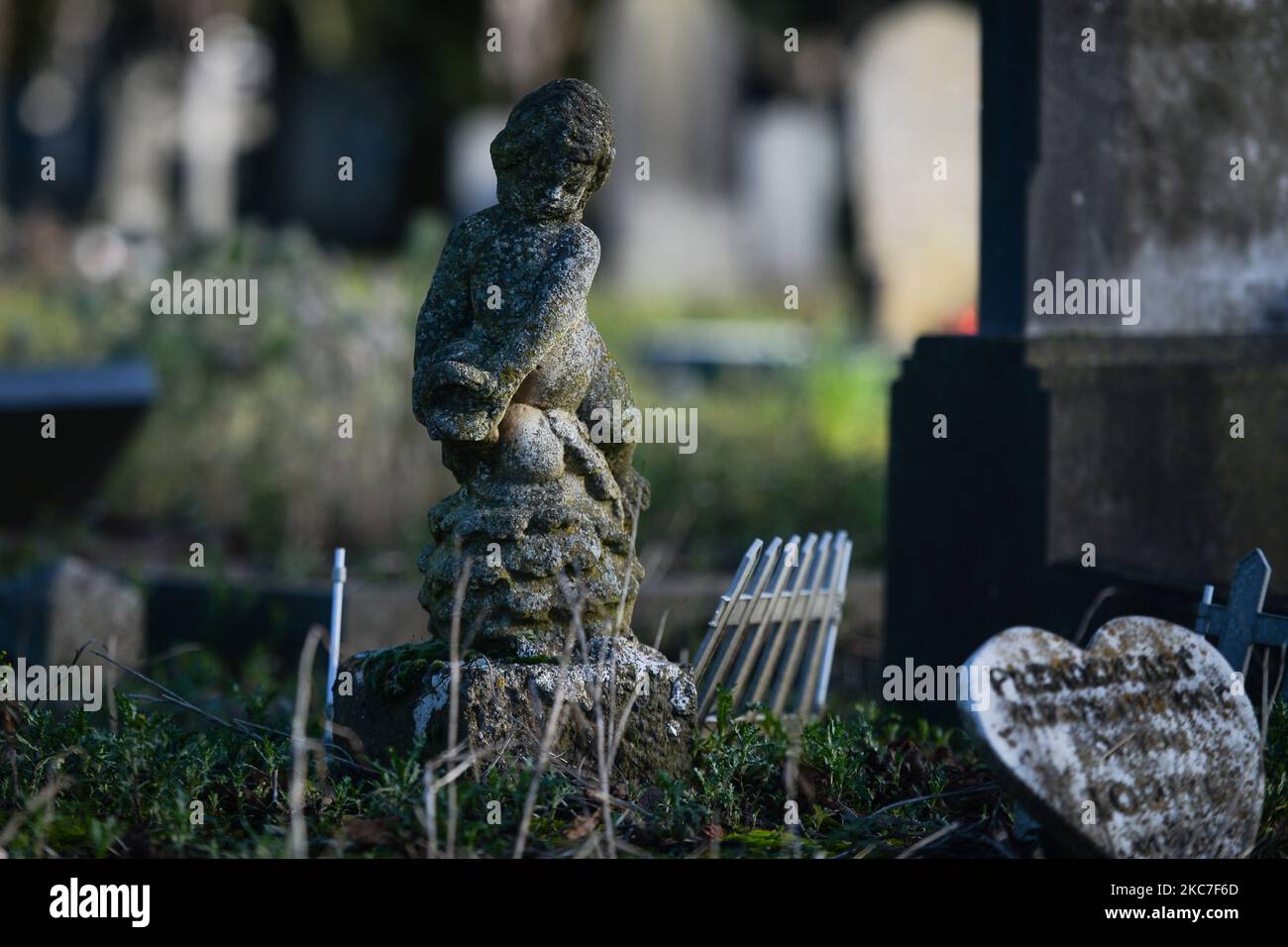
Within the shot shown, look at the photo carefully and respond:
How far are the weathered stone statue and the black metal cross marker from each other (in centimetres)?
145

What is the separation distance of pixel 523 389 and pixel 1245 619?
1951 millimetres

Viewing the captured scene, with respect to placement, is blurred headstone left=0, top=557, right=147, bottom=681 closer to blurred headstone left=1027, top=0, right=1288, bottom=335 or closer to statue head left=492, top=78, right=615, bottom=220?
statue head left=492, top=78, right=615, bottom=220

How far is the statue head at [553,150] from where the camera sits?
12.5 feet

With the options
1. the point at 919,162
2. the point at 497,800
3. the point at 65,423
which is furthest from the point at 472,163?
the point at 497,800

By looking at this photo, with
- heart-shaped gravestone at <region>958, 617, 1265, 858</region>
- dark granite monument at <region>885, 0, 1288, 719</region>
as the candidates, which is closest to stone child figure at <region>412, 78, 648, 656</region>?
heart-shaped gravestone at <region>958, 617, 1265, 858</region>

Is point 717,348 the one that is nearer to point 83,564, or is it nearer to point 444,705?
point 83,564

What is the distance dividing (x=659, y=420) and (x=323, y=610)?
2996 millimetres

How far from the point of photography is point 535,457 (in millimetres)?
3900

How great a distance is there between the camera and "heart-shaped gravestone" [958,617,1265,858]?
3.30m

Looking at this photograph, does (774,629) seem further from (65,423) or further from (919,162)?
(919,162)

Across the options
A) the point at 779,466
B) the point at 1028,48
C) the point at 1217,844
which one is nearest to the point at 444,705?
the point at 1217,844

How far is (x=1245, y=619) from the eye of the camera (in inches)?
167

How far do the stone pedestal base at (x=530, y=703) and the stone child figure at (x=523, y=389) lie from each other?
0.34ft

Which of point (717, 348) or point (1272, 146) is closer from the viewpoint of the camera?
point (1272, 146)
